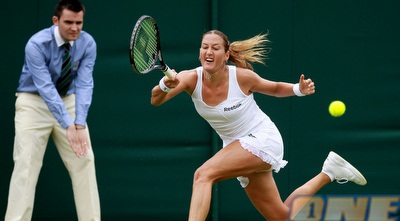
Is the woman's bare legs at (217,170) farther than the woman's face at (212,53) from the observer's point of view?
No

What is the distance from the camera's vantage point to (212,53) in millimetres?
6324

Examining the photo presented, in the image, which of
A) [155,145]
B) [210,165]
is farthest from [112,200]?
[210,165]

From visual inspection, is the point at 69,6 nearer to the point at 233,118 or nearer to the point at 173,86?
the point at 173,86

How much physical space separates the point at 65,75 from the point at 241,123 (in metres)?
1.48

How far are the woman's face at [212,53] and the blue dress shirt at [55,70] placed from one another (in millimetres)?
1128

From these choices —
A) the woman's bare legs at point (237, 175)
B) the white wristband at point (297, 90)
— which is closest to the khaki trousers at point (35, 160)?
the woman's bare legs at point (237, 175)

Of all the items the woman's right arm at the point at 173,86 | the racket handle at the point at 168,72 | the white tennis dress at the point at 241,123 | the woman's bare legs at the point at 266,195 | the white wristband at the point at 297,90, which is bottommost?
the woman's bare legs at the point at 266,195

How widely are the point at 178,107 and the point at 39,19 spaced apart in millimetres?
1375

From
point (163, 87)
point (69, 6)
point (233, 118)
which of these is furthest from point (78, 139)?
point (233, 118)

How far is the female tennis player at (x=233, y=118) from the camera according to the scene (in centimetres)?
623

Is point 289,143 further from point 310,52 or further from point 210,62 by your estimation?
point 210,62

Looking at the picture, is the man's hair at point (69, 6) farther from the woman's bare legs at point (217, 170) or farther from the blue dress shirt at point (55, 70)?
the woman's bare legs at point (217, 170)

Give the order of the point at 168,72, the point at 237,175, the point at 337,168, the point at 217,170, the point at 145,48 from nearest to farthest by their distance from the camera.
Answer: the point at 168,72 < the point at 145,48 < the point at 217,170 < the point at 237,175 < the point at 337,168

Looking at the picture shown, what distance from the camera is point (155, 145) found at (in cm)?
789
